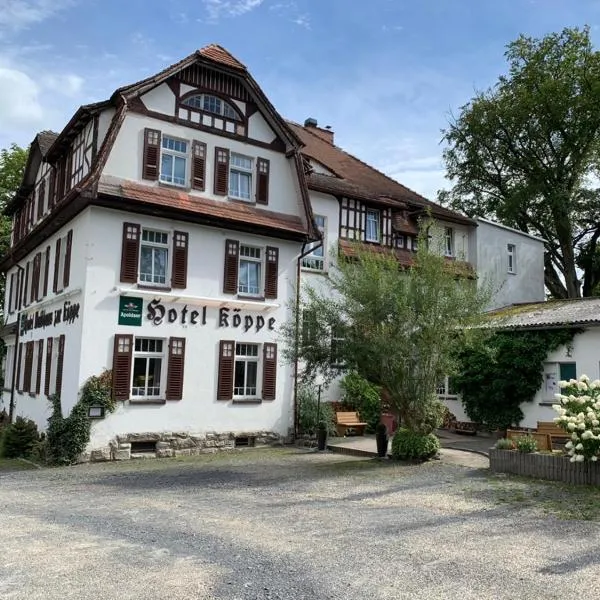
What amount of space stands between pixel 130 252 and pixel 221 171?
3.91 metres

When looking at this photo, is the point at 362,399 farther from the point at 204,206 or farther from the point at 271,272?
the point at 204,206

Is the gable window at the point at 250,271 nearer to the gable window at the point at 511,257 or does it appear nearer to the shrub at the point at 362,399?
the shrub at the point at 362,399

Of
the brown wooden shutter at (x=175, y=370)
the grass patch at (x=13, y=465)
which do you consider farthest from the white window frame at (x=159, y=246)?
the grass patch at (x=13, y=465)

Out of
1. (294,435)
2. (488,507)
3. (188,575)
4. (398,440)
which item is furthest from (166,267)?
(188,575)

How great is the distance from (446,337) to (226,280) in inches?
276

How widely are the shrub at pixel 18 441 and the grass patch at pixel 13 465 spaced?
16.9 inches

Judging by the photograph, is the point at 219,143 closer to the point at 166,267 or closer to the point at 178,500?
the point at 166,267

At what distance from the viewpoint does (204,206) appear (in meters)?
18.1

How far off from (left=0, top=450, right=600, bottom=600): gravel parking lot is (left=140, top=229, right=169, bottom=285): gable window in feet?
19.5

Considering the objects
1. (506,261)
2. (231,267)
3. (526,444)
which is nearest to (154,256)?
(231,267)

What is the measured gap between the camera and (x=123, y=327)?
54.5 ft

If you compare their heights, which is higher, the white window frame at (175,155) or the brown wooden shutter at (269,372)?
the white window frame at (175,155)

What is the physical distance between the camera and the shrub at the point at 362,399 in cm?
2125

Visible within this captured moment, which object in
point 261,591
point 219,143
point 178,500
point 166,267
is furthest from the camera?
point 219,143
